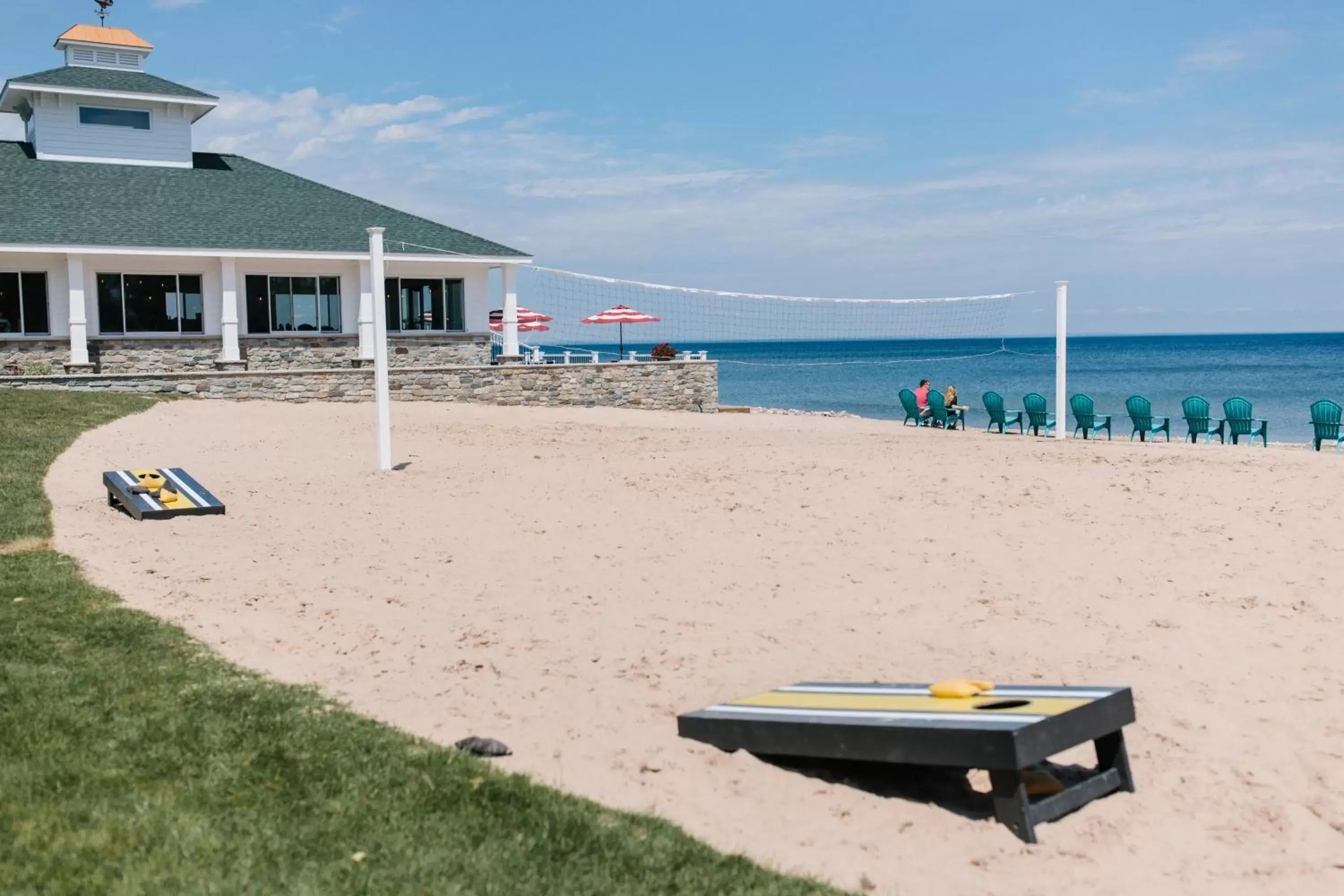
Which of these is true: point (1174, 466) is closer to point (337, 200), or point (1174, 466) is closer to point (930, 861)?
point (930, 861)

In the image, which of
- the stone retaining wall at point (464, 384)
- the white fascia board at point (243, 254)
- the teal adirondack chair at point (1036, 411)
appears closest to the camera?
the teal adirondack chair at point (1036, 411)

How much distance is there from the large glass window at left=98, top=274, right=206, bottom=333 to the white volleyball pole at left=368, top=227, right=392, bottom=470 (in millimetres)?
14173

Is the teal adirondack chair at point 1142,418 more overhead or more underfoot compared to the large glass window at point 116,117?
more underfoot

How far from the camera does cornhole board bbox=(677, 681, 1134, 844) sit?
13.4ft

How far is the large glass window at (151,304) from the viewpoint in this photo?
973 inches

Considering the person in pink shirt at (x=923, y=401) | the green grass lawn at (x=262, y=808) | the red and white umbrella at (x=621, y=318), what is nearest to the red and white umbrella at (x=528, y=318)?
the red and white umbrella at (x=621, y=318)

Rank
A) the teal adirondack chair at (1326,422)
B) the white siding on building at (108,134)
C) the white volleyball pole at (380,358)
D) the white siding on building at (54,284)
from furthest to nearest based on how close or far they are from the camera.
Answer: the white siding on building at (108,134), the white siding on building at (54,284), the teal adirondack chair at (1326,422), the white volleyball pole at (380,358)

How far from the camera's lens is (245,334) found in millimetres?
25719

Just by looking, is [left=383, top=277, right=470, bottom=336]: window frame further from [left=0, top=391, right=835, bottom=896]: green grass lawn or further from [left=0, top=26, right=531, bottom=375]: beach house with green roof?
[left=0, top=391, right=835, bottom=896]: green grass lawn

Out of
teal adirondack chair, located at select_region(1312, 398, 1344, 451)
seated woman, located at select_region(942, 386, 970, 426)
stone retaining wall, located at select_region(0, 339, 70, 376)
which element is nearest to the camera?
teal adirondack chair, located at select_region(1312, 398, 1344, 451)

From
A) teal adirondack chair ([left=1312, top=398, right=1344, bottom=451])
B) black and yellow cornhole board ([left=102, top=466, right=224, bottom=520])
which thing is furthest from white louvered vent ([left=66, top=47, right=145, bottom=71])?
teal adirondack chair ([left=1312, top=398, right=1344, bottom=451])

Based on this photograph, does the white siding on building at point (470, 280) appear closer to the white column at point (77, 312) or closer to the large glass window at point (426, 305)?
the large glass window at point (426, 305)

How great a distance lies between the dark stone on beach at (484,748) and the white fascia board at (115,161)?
26.6 metres

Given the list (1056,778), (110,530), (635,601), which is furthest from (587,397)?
(1056,778)
